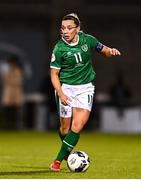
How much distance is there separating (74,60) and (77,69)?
14 cm

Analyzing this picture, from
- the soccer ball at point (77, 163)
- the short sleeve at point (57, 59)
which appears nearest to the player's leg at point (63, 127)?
the soccer ball at point (77, 163)

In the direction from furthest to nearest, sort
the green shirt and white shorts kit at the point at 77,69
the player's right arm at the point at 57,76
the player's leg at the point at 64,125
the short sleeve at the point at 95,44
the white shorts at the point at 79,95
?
1. the player's leg at the point at 64,125
2. the short sleeve at the point at 95,44
3. the white shorts at the point at 79,95
4. the green shirt and white shorts kit at the point at 77,69
5. the player's right arm at the point at 57,76

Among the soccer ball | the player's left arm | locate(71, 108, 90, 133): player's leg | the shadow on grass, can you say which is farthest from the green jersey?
the shadow on grass

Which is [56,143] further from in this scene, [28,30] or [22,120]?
[28,30]

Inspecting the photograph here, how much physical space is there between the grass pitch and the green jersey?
4.35 feet

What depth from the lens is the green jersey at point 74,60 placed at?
14.0 meters

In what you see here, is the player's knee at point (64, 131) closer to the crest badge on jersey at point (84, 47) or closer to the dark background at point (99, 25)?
the crest badge on jersey at point (84, 47)

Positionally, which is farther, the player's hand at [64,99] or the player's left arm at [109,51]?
the player's left arm at [109,51]

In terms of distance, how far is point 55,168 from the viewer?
559 inches

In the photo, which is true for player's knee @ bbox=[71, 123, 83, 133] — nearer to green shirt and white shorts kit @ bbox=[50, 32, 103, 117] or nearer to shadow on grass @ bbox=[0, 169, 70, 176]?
green shirt and white shorts kit @ bbox=[50, 32, 103, 117]

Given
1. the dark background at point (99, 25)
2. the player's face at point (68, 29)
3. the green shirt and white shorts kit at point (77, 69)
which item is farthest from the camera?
the dark background at point (99, 25)

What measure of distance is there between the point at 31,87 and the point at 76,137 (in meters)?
18.7

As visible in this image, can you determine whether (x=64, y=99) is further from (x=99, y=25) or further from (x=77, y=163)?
(x=99, y=25)

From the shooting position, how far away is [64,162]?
1602 centimetres
